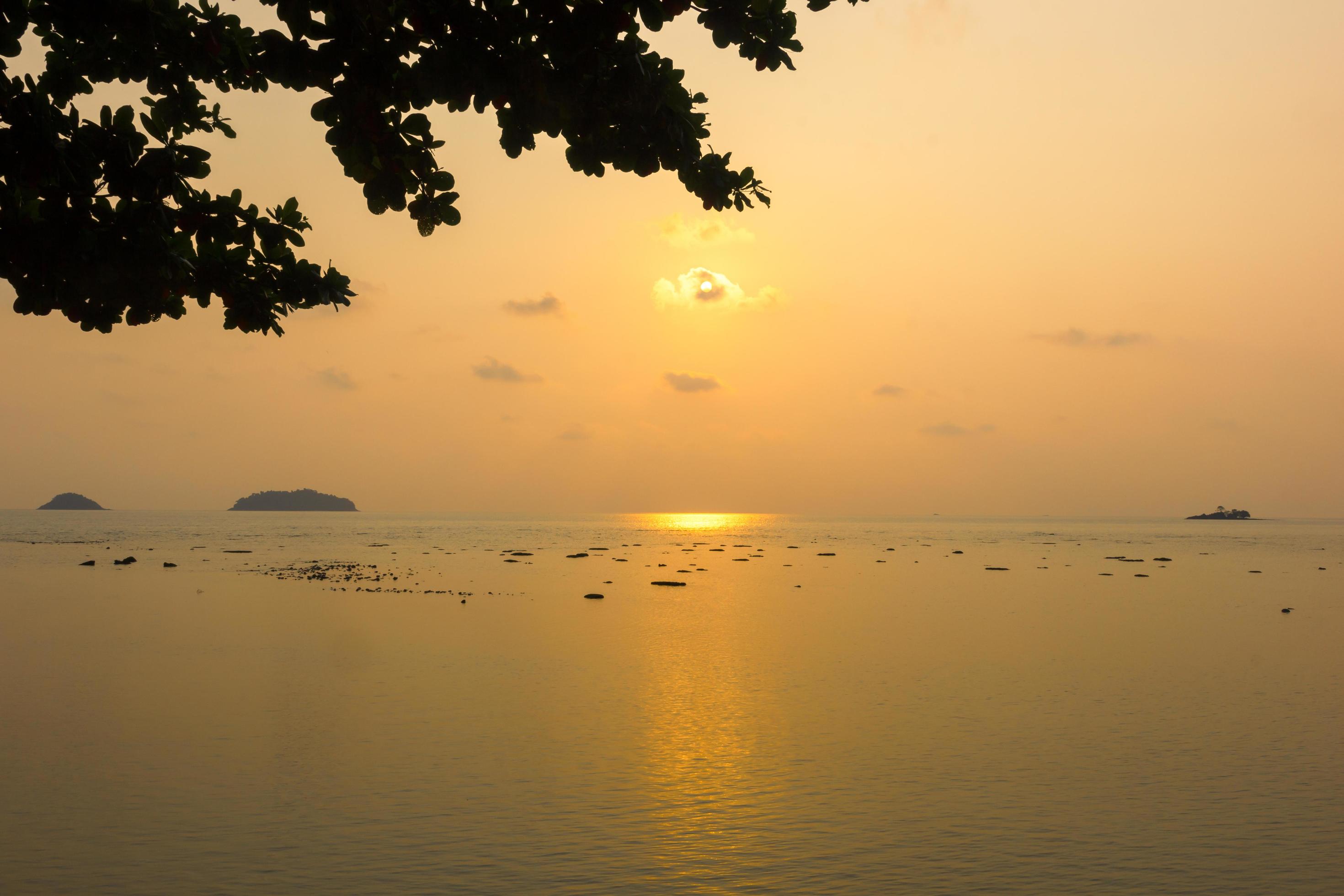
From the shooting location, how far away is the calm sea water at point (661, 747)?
11.0m

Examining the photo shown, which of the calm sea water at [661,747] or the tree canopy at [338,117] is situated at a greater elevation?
the tree canopy at [338,117]

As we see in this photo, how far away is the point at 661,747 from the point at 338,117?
11925 mm

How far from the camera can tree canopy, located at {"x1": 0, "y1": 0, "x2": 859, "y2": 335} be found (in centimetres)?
737

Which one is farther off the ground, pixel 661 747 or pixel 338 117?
pixel 338 117

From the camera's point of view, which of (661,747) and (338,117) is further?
(661,747)

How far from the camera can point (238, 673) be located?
22422 millimetres

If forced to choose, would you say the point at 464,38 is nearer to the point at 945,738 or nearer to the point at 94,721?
the point at 945,738

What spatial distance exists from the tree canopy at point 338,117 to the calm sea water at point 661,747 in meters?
6.67

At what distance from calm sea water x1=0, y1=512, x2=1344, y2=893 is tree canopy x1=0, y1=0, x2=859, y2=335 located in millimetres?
6665

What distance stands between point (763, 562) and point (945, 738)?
174 feet

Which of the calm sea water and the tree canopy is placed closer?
the tree canopy

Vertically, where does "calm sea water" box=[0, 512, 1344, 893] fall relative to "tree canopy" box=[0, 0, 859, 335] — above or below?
below

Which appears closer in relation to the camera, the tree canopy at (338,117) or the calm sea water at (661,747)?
the tree canopy at (338,117)

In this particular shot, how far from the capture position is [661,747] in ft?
53.7
